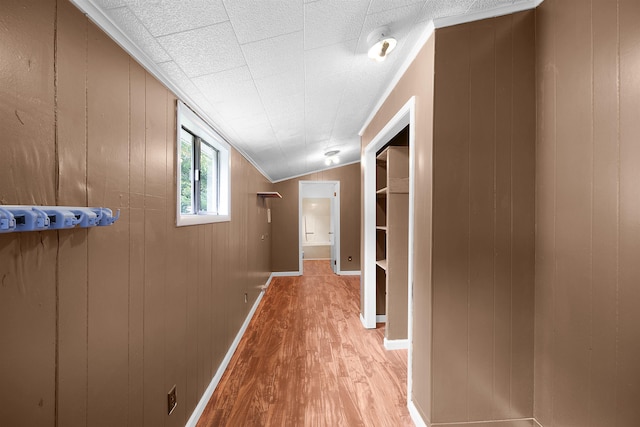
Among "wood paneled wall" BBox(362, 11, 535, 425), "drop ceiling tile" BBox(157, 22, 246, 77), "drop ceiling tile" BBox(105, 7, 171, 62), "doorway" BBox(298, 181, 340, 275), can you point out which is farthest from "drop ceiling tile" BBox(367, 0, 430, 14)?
"doorway" BBox(298, 181, 340, 275)

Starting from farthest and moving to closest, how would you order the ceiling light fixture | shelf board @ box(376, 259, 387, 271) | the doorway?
the doorway < the ceiling light fixture < shelf board @ box(376, 259, 387, 271)

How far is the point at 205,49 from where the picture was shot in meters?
1.13

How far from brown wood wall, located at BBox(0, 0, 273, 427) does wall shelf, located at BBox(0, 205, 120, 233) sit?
7 cm

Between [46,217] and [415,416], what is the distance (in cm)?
207

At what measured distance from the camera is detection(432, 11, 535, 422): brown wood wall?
142 cm

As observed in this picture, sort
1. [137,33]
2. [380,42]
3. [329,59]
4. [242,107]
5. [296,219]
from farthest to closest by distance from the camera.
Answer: [296,219] < [242,107] < [329,59] < [380,42] < [137,33]

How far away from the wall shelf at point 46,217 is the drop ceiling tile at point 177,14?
715 millimetres

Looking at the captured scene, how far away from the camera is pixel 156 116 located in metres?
1.24

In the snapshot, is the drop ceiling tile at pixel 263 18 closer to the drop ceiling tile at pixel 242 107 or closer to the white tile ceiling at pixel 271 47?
the white tile ceiling at pixel 271 47

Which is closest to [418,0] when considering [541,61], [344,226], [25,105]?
[541,61]

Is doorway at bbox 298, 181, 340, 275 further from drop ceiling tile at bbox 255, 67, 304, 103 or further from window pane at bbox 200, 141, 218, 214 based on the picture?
drop ceiling tile at bbox 255, 67, 304, 103

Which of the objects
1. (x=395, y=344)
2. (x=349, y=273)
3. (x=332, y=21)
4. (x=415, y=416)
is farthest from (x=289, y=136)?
(x=349, y=273)

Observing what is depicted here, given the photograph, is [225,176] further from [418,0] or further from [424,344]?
[424,344]

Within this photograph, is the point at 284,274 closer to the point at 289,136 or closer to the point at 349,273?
the point at 349,273
